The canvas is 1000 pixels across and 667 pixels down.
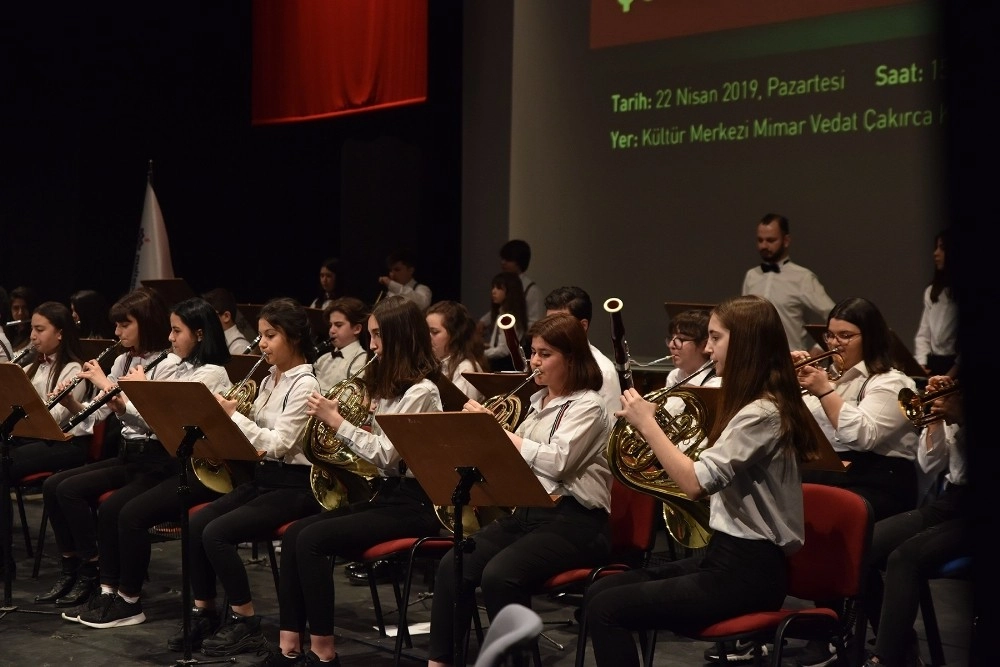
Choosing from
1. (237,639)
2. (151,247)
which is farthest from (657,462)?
(151,247)

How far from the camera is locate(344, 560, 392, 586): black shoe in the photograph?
205 inches

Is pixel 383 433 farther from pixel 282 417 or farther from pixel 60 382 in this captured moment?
pixel 60 382

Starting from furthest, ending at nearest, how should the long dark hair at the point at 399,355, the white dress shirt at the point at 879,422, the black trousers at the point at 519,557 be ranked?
the long dark hair at the point at 399,355 → the white dress shirt at the point at 879,422 → the black trousers at the point at 519,557

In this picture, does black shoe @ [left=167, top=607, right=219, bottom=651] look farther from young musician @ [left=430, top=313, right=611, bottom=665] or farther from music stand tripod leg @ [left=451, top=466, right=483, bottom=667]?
music stand tripod leg @ [left=451, top=466, right=483, bottom=667]

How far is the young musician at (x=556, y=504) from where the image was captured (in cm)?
342

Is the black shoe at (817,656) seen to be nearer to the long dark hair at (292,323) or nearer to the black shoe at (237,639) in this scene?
the black shoe at (237,639)

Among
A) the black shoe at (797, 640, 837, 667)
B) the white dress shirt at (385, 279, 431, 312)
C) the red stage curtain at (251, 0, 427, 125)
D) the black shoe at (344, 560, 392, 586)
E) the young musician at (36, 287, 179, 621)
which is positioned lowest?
the black shoe at (344, 560, 392, 586)

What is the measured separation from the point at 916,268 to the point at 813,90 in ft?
3.79

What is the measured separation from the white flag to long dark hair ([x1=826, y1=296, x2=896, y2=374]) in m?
7.05

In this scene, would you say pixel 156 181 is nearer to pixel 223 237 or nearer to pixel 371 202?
pixel 223 237

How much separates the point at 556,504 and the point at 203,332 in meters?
1.93

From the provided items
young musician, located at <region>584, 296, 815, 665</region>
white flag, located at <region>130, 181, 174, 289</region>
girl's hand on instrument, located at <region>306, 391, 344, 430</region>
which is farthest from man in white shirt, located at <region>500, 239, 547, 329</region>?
young musician, located at <region>584, 296, 815, 665</region>

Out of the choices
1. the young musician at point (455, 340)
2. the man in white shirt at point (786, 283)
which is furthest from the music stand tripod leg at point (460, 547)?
the man in white shirt at point (786, 283)

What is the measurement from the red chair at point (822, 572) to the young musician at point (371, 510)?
1383 mm
